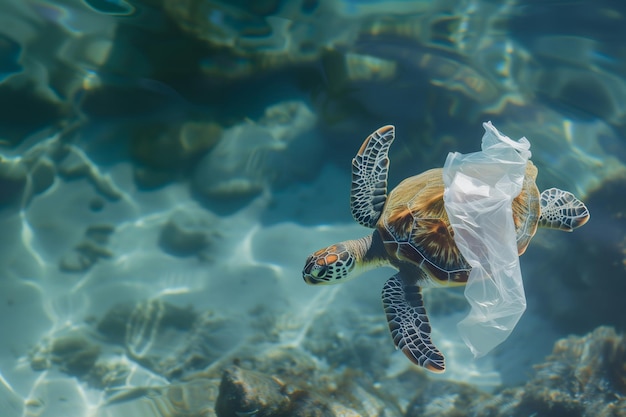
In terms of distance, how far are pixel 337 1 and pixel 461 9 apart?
62.1 inches

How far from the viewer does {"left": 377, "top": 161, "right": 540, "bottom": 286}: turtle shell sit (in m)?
2.90

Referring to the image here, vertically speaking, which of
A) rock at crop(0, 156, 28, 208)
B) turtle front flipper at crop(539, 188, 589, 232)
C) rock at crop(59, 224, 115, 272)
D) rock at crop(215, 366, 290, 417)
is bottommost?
rock at crop(59, 224, 115, 272)

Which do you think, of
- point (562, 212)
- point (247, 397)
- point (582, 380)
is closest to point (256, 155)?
point (247, 397)

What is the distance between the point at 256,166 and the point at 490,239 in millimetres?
3023

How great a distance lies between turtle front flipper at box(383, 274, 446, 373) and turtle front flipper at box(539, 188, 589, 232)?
1.29 metres

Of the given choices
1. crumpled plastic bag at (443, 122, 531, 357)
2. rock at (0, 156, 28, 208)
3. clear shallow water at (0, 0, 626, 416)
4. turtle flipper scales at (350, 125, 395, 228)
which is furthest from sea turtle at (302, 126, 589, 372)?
rock at (0, 156, 28, 208)

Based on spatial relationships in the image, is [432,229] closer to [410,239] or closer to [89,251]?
[410,239]

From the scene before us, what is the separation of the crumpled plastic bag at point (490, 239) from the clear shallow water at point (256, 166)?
174 cm

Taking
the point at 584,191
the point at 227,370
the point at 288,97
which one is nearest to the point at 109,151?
the point at 288,97

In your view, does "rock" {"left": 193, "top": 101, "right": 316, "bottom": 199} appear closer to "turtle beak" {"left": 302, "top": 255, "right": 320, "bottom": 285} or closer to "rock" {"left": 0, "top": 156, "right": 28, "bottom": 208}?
"rock" {"left": 0, "top": 156, "right": 28, "bottom": 208}

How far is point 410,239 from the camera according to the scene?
2996 mm

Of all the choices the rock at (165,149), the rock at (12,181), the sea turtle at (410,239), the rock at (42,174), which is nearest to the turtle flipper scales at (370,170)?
the sea turtle at (410,239)

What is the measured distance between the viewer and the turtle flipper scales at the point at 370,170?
3.45 metres

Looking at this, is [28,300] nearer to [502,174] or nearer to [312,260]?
[312,260]
